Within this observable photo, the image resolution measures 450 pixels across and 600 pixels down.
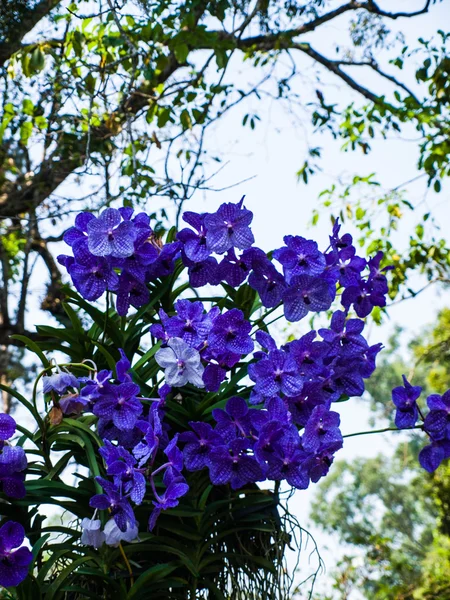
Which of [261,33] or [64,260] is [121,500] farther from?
[261,33]

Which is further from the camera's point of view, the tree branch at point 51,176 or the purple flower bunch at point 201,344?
the tree branch at point 51,176

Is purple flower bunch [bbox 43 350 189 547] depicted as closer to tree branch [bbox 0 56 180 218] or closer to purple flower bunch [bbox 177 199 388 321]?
purple flower bunch [bbox 177 199 388 321]

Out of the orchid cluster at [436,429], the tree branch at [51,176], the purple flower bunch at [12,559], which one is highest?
the tree branch at [51,176]

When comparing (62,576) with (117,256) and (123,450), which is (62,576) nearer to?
(123,450)

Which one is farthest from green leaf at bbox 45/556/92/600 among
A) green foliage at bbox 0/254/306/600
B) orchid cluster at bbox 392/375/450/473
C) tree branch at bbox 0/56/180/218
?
tree branch at bbox 0/56/180/218

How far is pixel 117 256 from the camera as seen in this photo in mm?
1007

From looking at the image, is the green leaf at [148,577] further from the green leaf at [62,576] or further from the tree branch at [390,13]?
the tree branch at [390,13]

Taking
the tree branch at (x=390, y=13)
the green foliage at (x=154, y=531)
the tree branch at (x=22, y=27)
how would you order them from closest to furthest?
the green foliage at (x=154, y=531) < the tree branch at (x=390, y=13) < the tree branch at (x=22, y=27)

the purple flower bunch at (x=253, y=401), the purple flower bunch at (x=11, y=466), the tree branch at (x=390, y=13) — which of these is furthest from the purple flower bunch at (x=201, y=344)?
the tree branch at (x=390, y=13)

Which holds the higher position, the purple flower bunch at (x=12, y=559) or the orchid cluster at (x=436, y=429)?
the orchid cluster at (x=436, y=429)

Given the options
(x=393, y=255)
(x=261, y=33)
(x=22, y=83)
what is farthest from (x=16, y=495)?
(x=261, y=33)

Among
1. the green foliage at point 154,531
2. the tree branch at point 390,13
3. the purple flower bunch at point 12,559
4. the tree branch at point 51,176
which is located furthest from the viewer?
the tree branch at point 51,176

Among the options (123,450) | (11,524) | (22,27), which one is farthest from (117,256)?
(22,27)

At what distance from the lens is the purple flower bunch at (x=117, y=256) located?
101 centimetres
